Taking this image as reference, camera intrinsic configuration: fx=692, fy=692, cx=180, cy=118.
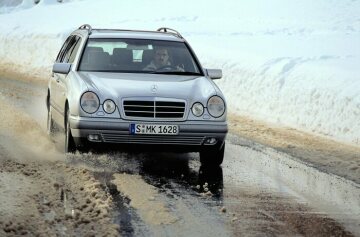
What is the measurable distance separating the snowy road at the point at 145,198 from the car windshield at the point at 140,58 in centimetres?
108

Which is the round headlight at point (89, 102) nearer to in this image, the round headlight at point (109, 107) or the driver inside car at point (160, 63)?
the round headlight at point (109, 107)

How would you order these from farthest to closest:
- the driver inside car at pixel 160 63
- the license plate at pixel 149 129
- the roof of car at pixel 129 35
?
the roof of car at pixel 129 35
the driver inside car at pixel 160 63
the license plate at pixel 149 129

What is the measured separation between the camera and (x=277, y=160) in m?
8.91

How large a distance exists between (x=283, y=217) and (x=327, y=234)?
0.56 meters

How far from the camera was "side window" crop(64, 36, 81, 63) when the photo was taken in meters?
9.30

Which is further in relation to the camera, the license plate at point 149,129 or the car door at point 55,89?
the car door at point 55,89

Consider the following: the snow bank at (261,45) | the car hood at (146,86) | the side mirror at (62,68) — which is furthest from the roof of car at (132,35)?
the snow bank at (261,45)

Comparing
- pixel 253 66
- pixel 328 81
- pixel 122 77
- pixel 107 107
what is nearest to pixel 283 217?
pixel 107 107

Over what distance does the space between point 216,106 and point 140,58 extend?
1.51m

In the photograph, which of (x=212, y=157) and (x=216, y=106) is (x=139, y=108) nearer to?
(x=216, y=106)

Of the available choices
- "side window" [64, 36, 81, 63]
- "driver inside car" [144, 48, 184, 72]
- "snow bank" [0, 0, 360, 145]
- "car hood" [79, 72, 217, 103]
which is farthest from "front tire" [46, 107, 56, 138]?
"snow bank" [0, 0, 360, 145]

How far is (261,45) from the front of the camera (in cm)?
2077

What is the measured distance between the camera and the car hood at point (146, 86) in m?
7.70

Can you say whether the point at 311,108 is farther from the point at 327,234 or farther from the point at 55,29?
the point at 55,29
